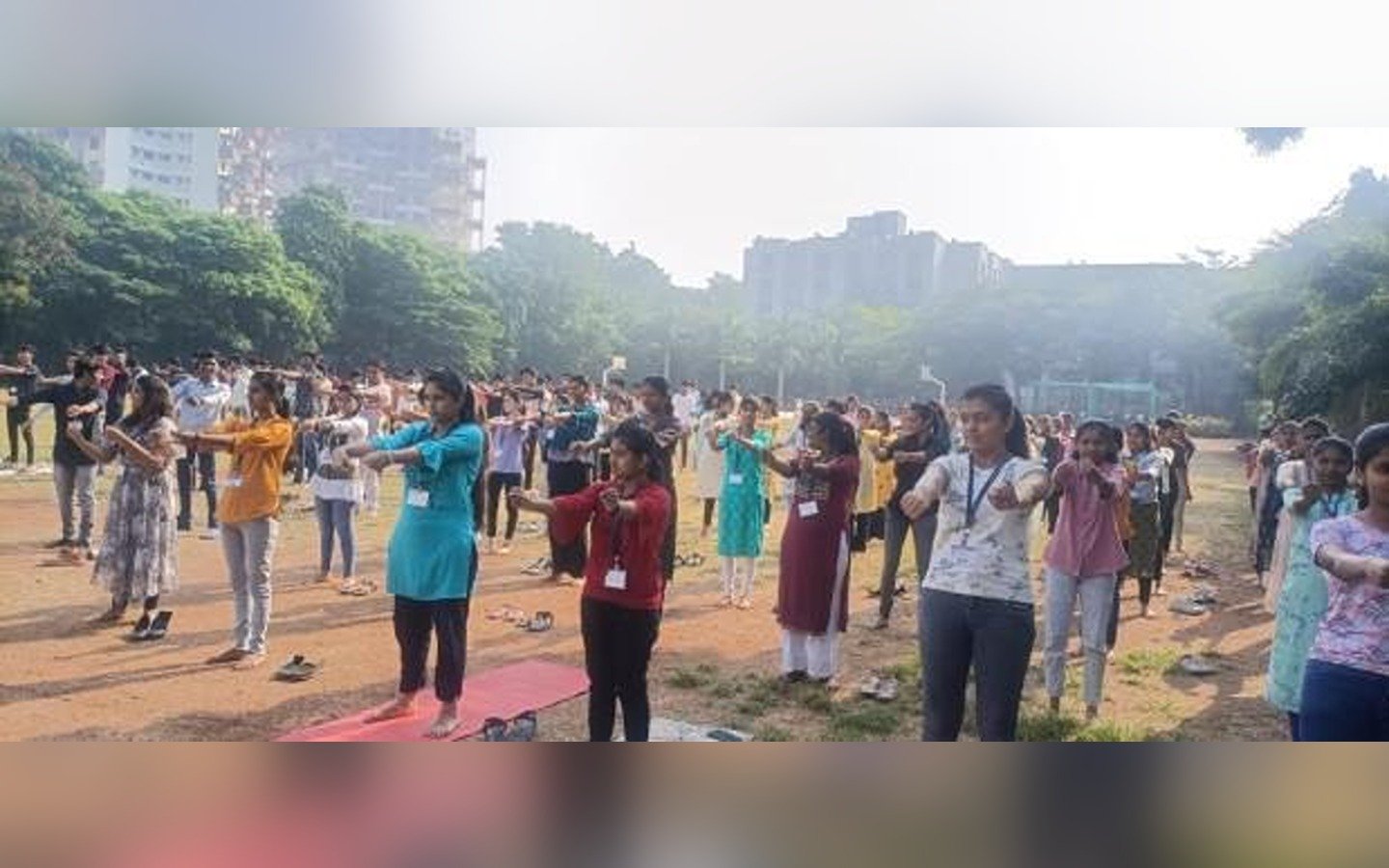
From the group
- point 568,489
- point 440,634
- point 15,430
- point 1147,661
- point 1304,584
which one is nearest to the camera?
point 1304,584

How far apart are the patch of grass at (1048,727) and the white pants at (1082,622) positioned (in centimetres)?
11

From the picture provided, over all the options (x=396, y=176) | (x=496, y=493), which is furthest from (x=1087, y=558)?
(x=396, y=176)

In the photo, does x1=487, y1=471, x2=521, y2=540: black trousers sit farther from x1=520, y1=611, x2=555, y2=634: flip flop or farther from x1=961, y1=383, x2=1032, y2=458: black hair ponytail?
x1=961, y1=383, x2=1032, y2=458: black hair ponytail

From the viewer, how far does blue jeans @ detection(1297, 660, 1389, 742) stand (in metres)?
2.75

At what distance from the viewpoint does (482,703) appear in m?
4.43

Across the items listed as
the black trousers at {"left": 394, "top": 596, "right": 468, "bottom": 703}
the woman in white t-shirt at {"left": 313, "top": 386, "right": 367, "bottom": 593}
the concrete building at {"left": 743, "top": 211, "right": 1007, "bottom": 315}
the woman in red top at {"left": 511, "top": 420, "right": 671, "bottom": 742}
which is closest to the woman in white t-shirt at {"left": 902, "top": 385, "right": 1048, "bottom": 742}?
the woman in red top at {"left": 511, "top": 420, "right": 671, "bottom": 742}

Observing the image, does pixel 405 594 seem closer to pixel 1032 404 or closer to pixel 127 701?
pixel 127 701

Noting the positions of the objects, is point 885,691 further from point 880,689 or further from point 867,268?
point 867,268

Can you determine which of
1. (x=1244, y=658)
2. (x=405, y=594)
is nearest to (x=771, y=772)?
(x=405, y=594)

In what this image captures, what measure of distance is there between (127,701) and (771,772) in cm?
260

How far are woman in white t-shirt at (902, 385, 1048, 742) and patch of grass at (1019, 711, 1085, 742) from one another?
1199 millimetres

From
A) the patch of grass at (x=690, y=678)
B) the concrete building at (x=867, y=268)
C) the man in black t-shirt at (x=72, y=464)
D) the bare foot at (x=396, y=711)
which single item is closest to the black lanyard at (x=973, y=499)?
the patch of grass at (x=690, y=678)

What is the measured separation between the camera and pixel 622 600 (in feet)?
11.5

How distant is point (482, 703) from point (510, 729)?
1.42ft
